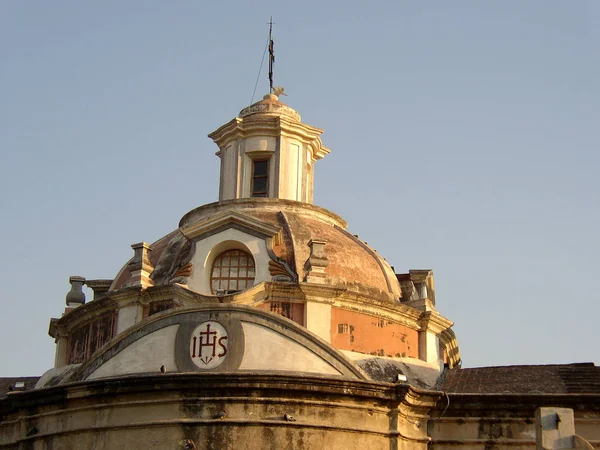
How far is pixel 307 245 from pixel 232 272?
195cm

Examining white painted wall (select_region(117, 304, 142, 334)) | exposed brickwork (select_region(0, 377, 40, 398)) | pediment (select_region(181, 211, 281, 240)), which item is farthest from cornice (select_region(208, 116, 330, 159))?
exposed brickwork (select_region(0, 377, 40, 398))

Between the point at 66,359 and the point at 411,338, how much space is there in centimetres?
895

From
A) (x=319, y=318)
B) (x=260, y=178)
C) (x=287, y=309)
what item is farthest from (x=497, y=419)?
(x=260, y=178)

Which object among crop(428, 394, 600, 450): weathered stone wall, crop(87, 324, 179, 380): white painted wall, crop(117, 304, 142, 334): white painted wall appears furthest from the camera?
crop(117, 304, 142, 334): white painted wall

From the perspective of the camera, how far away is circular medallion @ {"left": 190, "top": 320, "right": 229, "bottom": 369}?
20.3 metres

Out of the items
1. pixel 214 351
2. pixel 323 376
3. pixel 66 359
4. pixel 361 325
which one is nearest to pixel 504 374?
pixel 361 325

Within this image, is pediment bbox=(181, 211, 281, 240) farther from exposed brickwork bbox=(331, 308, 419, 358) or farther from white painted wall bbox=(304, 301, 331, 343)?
exposed brickwork bbox=(331, 308, 419, 358)

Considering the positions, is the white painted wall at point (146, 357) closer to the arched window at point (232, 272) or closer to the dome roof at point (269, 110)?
the arched window at point (232, 272)

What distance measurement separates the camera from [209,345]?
66.9 ft

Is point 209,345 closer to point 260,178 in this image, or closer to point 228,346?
point 228,346

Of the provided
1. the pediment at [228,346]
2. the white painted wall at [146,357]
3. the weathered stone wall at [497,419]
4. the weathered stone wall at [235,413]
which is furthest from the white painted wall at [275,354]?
the weathered stone wall at [497,419]

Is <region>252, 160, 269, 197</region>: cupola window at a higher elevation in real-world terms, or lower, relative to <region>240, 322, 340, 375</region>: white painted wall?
higher

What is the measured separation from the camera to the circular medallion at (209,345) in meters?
20.3

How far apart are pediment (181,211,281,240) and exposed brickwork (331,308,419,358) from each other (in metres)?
2.62
